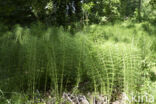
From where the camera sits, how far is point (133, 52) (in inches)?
63.9

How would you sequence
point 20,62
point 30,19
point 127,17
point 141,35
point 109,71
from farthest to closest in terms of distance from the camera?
point 127,17, point 30,19, point 141,35, point 20,62, point 109,71

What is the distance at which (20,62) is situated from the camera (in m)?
2.26

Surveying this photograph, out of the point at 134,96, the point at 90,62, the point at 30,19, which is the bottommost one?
the point at 134,96

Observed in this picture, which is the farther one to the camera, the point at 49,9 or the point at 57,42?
the point at 49,9

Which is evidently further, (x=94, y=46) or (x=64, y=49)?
(x=64, y=49)

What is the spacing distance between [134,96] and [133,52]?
17.8 inches

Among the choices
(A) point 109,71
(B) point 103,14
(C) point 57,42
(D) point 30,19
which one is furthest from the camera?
(B) point 103,14

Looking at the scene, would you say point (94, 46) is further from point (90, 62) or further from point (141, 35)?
point (141, 35)

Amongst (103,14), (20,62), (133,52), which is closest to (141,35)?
(133,52)

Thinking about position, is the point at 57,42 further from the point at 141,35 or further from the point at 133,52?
the point at 141,35

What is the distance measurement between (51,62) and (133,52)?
92cm

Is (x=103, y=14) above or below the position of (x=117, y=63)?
above

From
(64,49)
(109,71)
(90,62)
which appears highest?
(64,49)

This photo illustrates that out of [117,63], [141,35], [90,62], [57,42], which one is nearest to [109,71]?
[117,63]
